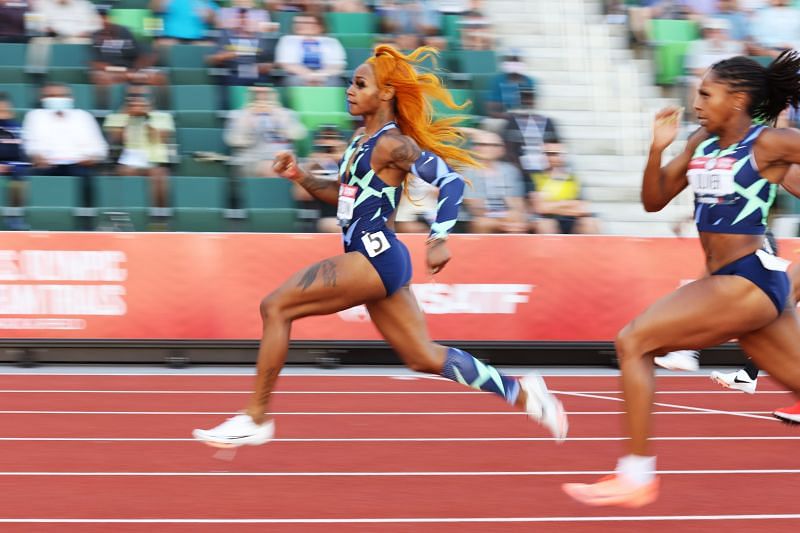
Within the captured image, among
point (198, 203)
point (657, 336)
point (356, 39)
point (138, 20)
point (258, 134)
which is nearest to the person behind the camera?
point (657, 336)

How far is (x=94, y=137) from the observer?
35.5ft

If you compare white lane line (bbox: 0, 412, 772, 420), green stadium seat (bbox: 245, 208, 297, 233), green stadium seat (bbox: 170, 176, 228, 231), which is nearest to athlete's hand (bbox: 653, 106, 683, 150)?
white lane line (bbox: 0, 412, 772, 420)

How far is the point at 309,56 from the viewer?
11859mm

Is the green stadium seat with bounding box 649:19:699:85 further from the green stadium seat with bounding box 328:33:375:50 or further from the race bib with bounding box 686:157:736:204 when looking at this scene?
the race bib with bounding box 686:157:736:204

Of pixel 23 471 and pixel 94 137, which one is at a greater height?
pixel 94 137

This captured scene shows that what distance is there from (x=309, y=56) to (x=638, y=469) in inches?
302

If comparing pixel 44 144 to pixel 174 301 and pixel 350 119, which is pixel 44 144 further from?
pixel 350 119

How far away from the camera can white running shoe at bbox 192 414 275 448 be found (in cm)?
566

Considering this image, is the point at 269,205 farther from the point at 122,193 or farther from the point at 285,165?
the point at 285,165

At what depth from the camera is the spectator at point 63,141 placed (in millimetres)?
10680

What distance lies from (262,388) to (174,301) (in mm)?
4564

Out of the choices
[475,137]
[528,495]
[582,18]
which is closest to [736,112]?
[528,495]


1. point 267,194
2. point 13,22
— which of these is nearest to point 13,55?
point 13,22

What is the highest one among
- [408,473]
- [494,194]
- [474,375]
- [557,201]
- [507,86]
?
[507,86]
